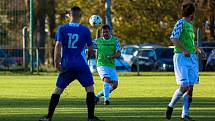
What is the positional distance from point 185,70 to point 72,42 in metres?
2.22

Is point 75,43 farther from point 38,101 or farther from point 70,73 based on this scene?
point 38,101

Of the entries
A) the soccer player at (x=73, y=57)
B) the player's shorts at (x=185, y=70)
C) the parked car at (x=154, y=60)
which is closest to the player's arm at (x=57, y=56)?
the soccer player at (x=73, y=57)

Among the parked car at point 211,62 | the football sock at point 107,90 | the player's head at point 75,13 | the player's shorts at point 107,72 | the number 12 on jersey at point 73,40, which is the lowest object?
the parked car at point 211,62

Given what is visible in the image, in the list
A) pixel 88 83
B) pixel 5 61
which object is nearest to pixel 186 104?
pixel 88 83

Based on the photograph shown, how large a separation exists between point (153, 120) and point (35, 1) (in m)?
44.0

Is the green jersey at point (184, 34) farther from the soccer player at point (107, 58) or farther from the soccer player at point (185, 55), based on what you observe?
the soccer player at point (107, 58)

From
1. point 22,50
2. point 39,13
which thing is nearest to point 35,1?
point 39,13

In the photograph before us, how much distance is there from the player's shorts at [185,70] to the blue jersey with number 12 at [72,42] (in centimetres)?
182

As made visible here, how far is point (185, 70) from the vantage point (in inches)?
571

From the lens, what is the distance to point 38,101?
20.4 metres

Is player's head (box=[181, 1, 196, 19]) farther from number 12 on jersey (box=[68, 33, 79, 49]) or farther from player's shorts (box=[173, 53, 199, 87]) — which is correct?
number 12 on jersey (box=[68, 33, 79, 49])

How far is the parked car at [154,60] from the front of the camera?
44.2 metres

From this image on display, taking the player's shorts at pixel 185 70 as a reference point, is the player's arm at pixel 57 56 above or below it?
above

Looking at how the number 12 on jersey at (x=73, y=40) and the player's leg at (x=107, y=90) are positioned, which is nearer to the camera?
the number 12 on jersey at (x=73, y=40)
